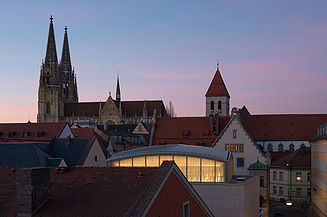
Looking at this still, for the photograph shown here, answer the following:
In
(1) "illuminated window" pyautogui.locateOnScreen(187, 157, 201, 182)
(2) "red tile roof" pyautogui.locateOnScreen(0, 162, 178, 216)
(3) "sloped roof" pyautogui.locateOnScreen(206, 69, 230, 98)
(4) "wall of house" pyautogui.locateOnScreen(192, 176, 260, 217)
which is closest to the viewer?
(2) "red tile roof" pyautogui.locateOnScreen(0, 162, 178, 216)

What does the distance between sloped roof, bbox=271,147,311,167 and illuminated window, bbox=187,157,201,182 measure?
3584 cm

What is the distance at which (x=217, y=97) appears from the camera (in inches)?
4496

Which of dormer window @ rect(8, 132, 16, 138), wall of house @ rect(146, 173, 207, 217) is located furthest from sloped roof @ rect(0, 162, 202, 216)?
dormer window @ rect(8, 132, 16, 138)

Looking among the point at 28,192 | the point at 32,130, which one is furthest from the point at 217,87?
the point at 28,192

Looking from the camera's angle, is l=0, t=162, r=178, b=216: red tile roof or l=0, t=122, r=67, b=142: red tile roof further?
l=0, t=122, r=67, b=142: red tile roof

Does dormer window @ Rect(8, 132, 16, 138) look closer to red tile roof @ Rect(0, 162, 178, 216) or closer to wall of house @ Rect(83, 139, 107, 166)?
wall of house @ Rect(83, 139, 107, 166)

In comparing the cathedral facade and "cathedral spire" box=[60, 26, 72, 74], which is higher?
"cathedral spire" box=[60, 26, 72, 74]

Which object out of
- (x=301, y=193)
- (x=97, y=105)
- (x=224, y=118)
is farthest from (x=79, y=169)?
(x=97, y=105)

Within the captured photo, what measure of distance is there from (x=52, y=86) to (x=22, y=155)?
13670cm

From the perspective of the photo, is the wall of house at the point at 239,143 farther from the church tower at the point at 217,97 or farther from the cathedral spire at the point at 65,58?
the cathedral spire at the point at 65,58

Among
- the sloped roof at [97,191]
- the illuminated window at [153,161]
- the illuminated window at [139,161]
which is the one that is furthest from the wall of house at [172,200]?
the illuminated window at [139,161]

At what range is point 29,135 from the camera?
68375 millimetres

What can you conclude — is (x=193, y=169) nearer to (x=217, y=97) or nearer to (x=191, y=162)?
(x=191, y=162)

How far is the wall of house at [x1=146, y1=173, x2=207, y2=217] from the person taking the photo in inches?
564
